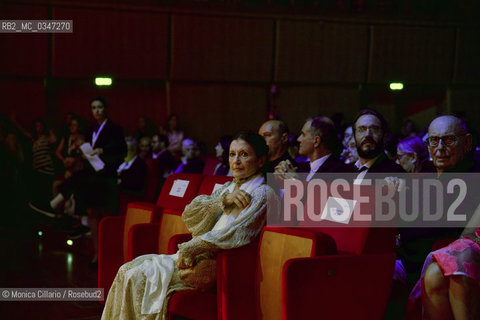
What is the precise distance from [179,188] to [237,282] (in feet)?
4.05

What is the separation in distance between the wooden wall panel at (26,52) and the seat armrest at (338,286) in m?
6.45

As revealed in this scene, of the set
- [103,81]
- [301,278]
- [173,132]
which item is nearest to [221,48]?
[173,132]

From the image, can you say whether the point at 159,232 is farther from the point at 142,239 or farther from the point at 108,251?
the point at 108,251

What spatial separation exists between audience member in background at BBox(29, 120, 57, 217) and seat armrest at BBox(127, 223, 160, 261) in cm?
433

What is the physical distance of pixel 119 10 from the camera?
7785mm

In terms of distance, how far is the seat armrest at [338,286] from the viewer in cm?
202

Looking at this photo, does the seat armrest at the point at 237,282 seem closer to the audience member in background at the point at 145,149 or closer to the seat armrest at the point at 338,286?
the seat armrest at the point at 338,286

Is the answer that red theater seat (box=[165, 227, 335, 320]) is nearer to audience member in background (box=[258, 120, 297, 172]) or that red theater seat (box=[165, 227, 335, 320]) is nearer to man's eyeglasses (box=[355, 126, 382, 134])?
man's eyeglasses (box=[355, 126, 382, 134])

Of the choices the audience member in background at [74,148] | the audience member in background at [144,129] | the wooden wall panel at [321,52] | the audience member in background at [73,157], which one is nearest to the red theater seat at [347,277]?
the audience member in background at [73,157]

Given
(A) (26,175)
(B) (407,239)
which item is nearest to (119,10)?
(A) (26,175)

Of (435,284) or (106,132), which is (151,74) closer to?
(106,132)

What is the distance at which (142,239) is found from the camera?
3.17 metres

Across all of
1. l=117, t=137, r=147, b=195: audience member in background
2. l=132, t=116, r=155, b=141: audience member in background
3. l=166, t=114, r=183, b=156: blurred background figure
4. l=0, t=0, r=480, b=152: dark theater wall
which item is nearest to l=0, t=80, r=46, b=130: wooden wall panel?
l=0, t=0, r=480, b=152: dark theater wall

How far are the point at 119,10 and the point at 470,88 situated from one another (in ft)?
18.1
